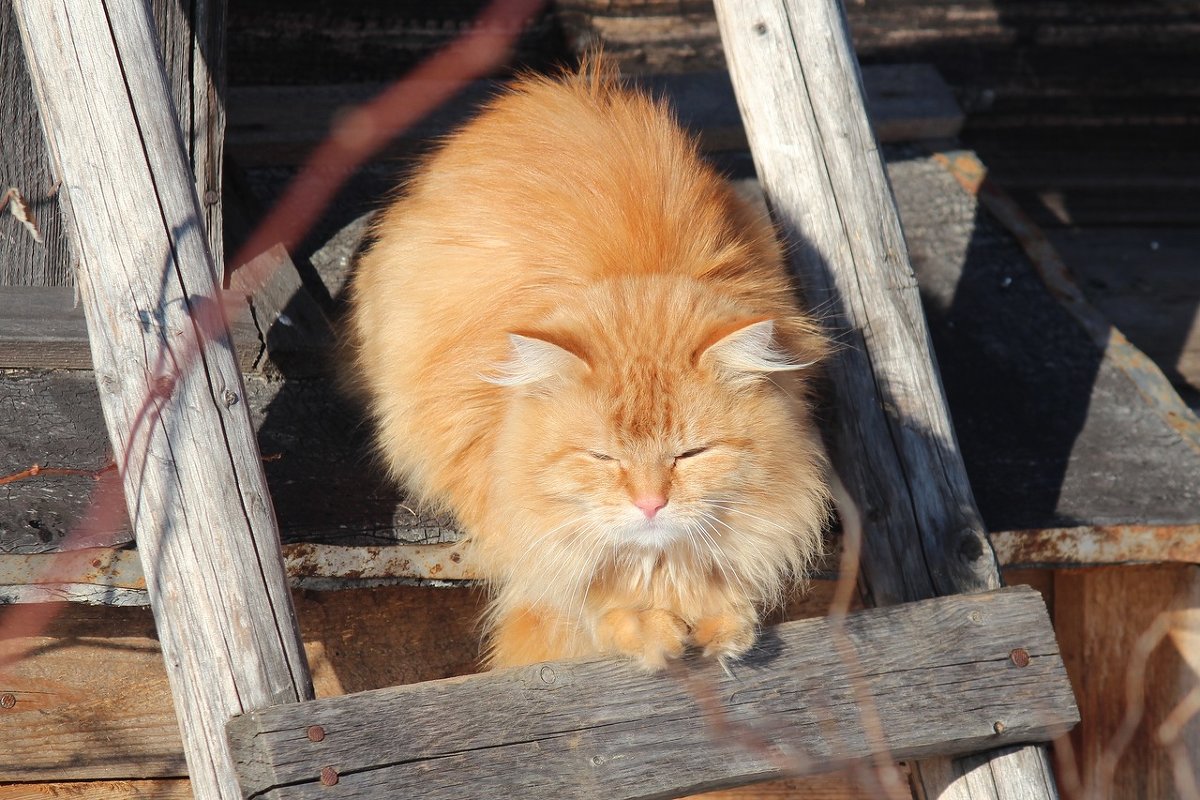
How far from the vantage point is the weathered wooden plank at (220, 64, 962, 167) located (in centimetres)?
339

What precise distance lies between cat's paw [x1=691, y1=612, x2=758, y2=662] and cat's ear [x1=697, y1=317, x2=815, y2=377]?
0.44 metres

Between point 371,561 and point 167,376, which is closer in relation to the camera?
point 167,376

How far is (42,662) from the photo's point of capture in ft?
7.59

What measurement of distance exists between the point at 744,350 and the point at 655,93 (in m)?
2.07

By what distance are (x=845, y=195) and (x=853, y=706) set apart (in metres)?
1.10

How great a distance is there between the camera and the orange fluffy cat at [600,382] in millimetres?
1879

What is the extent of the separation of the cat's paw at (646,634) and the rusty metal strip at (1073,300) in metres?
1.66

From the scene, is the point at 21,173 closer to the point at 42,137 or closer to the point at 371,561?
the point at 42,137

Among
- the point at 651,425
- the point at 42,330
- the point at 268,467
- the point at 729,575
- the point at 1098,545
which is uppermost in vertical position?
the point at 42,330

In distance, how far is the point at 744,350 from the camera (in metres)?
A: 1.86

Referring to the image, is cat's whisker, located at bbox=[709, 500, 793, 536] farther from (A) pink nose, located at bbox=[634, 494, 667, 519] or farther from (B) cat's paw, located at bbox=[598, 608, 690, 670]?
(B) cat's paw, located at bbox=[598, 608, 690, 670]

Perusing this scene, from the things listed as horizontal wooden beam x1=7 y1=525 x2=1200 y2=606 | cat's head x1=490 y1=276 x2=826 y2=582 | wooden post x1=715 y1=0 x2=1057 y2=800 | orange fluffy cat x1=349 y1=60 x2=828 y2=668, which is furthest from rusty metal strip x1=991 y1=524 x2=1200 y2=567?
cat's head x1=490 y1=276 x2=826 y2=582

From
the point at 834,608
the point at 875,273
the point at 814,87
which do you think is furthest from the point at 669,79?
the point at 834,608

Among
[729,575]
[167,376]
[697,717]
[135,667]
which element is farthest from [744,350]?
[135,667]
